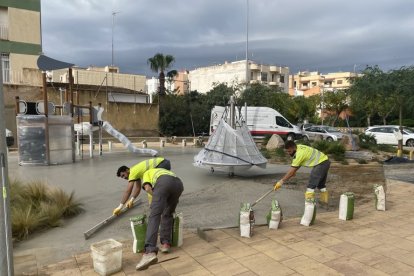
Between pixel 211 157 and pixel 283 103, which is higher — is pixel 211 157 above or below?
below

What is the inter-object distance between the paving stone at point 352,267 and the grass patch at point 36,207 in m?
4.62

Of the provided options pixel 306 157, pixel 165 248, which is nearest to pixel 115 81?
pixel 306 157

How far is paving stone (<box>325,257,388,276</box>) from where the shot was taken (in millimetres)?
4320

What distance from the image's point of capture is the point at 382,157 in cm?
1745

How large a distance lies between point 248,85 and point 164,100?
481 inches

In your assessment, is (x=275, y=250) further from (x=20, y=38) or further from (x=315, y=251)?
(x=20, y=38)

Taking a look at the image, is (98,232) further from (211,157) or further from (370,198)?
(370,198)

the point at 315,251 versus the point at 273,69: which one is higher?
the point at 273,69

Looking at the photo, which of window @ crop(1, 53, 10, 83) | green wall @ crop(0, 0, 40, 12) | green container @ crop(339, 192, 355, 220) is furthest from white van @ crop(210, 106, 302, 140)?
green container @ crop(339, 192, 355, 220)

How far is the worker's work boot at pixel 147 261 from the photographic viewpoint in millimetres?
4402

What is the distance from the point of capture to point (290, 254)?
4926 mm

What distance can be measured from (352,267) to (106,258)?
2962 millimetres

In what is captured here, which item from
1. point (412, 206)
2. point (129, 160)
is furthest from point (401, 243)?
point (129, 160)

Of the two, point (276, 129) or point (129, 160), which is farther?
point (276, 129)
